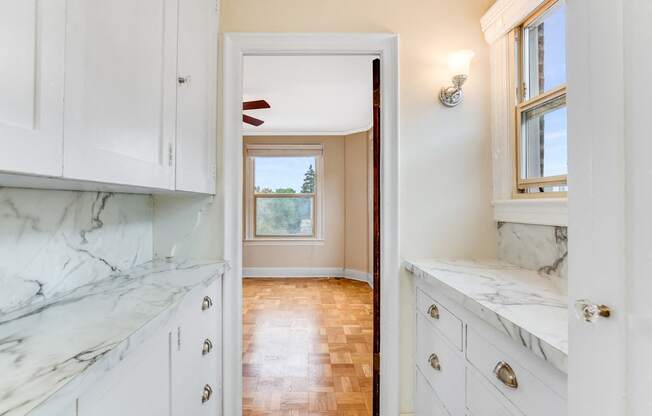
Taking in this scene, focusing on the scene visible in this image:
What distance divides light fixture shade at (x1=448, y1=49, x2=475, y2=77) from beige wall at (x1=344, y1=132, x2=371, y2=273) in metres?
3.40

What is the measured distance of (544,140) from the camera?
1544 millimetres

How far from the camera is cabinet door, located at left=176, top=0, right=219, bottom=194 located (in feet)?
4.37

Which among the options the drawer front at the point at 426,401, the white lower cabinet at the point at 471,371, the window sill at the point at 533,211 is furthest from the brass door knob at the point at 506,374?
the window sill at the point at 533,211

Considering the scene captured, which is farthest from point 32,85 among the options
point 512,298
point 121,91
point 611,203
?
point 512,298

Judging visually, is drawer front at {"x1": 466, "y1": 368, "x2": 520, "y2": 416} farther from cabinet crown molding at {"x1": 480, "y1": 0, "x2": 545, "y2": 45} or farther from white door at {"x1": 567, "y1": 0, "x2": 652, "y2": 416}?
cabinet crown molding at {"x1": 480, "y1": 0, "x2": 545, "y2": 45}

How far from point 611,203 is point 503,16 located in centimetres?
159

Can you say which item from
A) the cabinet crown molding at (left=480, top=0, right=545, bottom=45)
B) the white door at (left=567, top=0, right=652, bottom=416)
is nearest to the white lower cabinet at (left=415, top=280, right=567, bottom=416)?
the white door at (left=567, top=0, right=652, bottom=416)

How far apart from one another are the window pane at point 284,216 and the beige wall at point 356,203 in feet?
2.17

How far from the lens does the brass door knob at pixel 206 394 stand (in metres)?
1.44

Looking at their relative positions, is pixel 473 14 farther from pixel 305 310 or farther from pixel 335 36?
pixel 305 310

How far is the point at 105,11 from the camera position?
0.86 metres

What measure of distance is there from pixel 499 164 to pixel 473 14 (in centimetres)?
83

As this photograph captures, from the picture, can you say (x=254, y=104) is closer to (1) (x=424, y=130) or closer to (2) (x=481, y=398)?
(1) (x=424, y=130)

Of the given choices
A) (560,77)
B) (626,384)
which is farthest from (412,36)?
(626,384)
